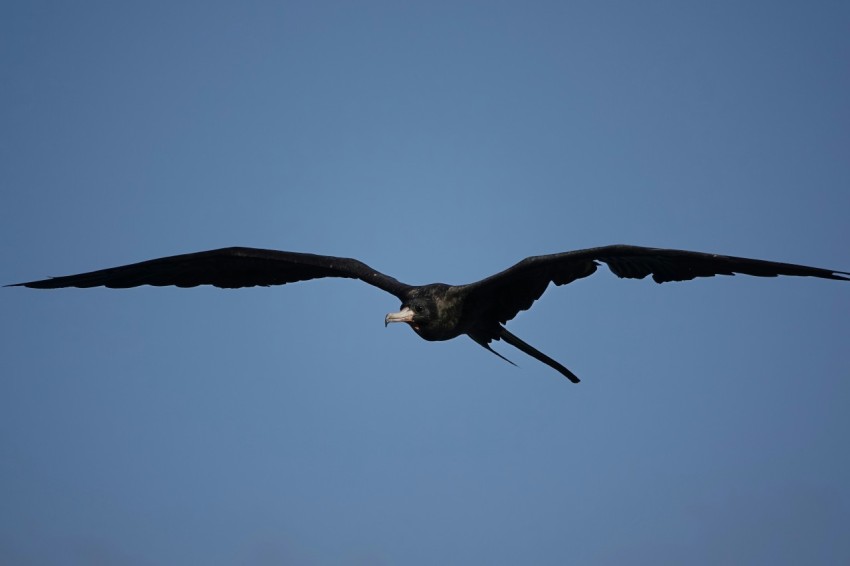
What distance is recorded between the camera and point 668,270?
11.1m

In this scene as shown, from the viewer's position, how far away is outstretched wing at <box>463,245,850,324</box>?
10516mm

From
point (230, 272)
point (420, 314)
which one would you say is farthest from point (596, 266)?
point (230, 272)

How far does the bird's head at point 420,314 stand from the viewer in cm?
1195

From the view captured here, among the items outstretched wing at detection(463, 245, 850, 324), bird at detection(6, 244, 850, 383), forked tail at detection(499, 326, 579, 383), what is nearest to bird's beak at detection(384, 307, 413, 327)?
bird at detection(6, 244, 850, 383)

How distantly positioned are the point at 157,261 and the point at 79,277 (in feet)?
3.18

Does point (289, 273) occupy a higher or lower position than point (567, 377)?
higher

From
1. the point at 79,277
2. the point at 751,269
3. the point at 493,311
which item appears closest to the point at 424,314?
the point at 493,311

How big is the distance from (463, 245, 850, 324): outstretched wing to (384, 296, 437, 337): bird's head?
1.45ft

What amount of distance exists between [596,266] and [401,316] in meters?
2.22

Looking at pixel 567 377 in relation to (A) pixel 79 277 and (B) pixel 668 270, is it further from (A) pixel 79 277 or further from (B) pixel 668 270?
(A) pixel 79 277

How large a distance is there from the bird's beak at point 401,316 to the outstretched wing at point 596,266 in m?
0.68

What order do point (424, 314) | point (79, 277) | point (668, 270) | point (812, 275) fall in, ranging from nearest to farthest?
point (812, 275)
point (668, 270)
point (424, 314)
point (79, 277)

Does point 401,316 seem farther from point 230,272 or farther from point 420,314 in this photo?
point 230,272

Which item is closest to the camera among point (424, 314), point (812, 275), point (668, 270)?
point (812, 275)
